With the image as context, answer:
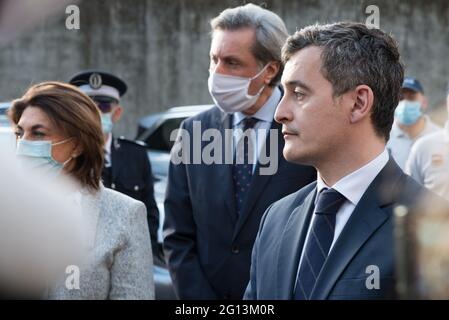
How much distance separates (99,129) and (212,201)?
636 millimetres

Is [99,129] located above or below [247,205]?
above

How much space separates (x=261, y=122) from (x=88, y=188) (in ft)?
2.99

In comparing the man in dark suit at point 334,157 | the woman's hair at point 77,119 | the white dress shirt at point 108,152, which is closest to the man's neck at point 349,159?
the man in dark suit at point 334,157

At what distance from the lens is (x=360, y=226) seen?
2.56 metres

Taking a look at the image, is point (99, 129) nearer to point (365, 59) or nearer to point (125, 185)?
point (365, 59)

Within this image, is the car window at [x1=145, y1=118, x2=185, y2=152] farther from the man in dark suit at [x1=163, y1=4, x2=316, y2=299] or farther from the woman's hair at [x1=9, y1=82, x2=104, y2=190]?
the woman's hair at [x1=9, y1=82, x2=104, y2=190]

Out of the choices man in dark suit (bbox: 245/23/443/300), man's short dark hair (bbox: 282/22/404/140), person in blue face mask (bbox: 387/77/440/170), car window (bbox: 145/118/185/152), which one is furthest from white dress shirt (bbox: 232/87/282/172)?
car window (bbox: 145/118/185/152)

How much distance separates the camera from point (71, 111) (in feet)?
11.5

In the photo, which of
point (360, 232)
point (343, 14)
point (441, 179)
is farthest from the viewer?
point (343, 14)

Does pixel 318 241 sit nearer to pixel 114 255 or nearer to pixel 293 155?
pixel 293 155

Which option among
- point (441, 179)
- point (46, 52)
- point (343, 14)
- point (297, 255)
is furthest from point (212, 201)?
point (46, 52)

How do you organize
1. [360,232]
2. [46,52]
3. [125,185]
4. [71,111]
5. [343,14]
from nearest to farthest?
[360,232] → [71,111] → [125,185] → [343,14] → [46,52]

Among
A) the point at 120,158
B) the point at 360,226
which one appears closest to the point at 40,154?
the point at 360,226

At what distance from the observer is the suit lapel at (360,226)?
253 cm
